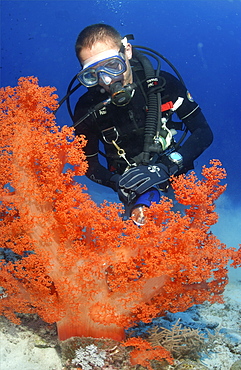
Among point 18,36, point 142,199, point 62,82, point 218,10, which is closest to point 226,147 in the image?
point 218,10

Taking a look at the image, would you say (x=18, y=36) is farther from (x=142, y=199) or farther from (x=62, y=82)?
(x=142, y=199)

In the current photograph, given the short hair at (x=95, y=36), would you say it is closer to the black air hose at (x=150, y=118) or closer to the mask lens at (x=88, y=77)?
the mask lens at (x=88, y=77)

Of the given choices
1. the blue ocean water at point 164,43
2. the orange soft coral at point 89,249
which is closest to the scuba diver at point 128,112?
the orange soft coral at point 89,249

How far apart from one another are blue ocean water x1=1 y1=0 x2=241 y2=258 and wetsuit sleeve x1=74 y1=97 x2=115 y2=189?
382 inches

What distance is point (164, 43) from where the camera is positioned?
18.8 m

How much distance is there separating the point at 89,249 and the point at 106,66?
235 cm

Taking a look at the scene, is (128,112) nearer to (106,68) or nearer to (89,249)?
(106,68)

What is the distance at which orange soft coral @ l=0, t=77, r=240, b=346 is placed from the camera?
1969mm

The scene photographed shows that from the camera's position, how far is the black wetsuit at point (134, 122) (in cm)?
375

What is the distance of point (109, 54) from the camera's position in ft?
10.9

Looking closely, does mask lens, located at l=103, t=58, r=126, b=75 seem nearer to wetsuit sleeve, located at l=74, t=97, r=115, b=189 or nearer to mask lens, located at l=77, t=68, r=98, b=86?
mask lens, located at l=77, t=68, r=98, b=86

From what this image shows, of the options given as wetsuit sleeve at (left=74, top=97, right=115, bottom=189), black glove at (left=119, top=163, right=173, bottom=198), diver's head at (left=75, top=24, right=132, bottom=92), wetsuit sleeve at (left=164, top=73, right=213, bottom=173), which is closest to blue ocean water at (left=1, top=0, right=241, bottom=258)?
wetsuit sleeve at (left=74, top=97, right=115, bottom=189)

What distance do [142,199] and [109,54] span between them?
187 centimetres

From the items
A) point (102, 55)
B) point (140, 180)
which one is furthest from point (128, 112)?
point (140, 180)
